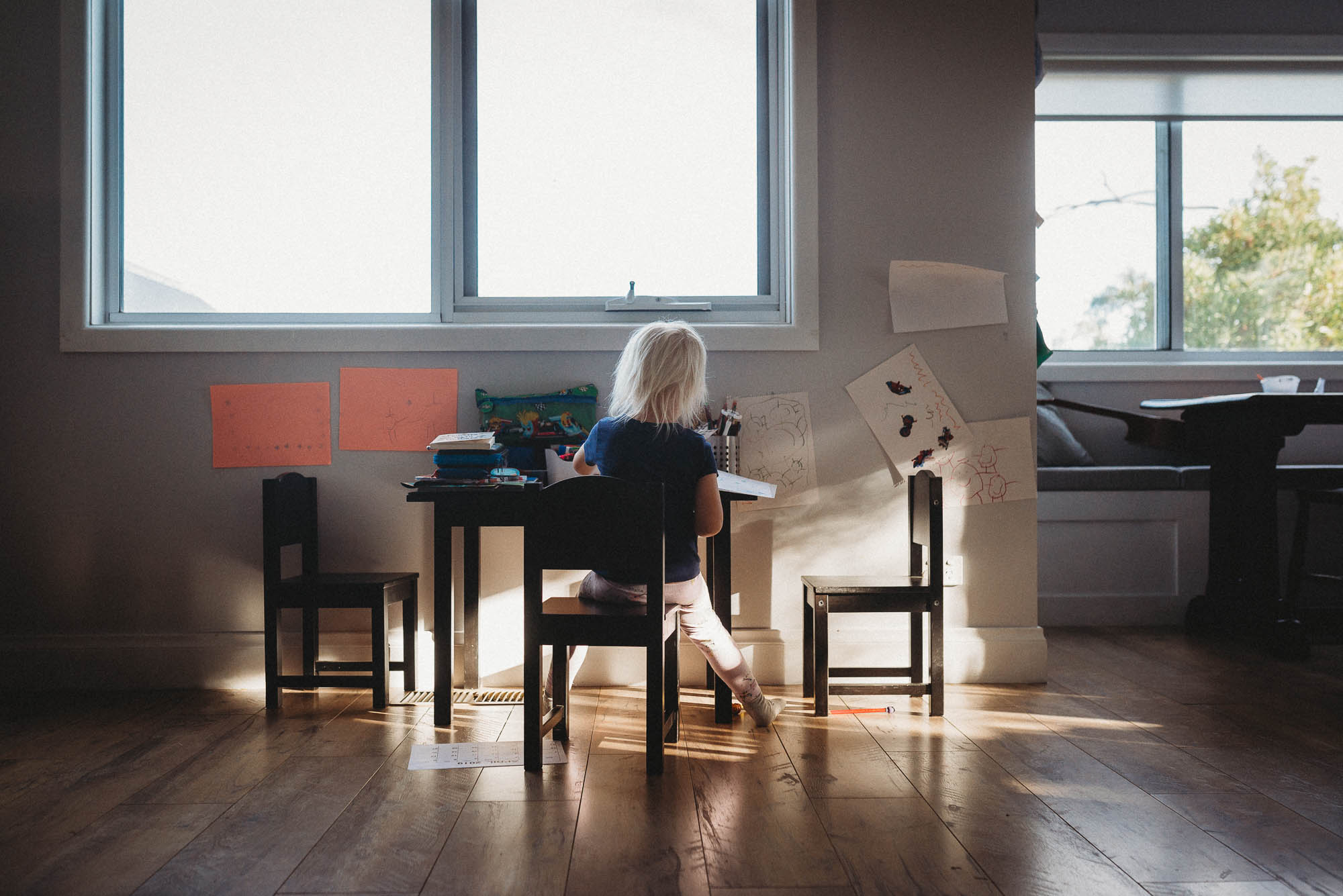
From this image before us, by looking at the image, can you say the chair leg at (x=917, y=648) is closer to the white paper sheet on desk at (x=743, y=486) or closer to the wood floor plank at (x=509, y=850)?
the white paper sheet on desk at (x=743, y=486)

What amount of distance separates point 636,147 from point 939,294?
103 cm

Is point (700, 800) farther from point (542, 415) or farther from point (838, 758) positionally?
point (542, 415)

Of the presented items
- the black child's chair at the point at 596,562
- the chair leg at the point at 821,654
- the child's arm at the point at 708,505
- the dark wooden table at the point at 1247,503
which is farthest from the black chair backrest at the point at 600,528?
the dark wooden table at the point at 1247,503

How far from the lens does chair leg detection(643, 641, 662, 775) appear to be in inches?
66.8

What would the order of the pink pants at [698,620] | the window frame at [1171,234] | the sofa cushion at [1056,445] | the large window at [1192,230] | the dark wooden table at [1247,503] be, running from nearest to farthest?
1. the pink pants at [698,620]
2. the dark wooden table at [1247,503]
3. the sofa cushion at [1056,445]
4. the window frame at [1171,234]
5. the large window at [1192,230]

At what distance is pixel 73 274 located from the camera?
7.98 ft

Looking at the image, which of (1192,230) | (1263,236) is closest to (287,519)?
(1192,230)

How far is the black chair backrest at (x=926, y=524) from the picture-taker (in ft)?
6.91

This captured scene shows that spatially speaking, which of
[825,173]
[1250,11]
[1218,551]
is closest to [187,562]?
[825,173]

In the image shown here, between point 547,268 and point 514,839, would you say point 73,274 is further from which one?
point 514,839

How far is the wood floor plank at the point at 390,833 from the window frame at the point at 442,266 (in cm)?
118

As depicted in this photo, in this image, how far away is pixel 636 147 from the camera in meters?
2.65

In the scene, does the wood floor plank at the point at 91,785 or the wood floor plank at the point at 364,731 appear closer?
the wood floor plank at the point at 91,785

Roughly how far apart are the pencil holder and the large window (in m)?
2.13
